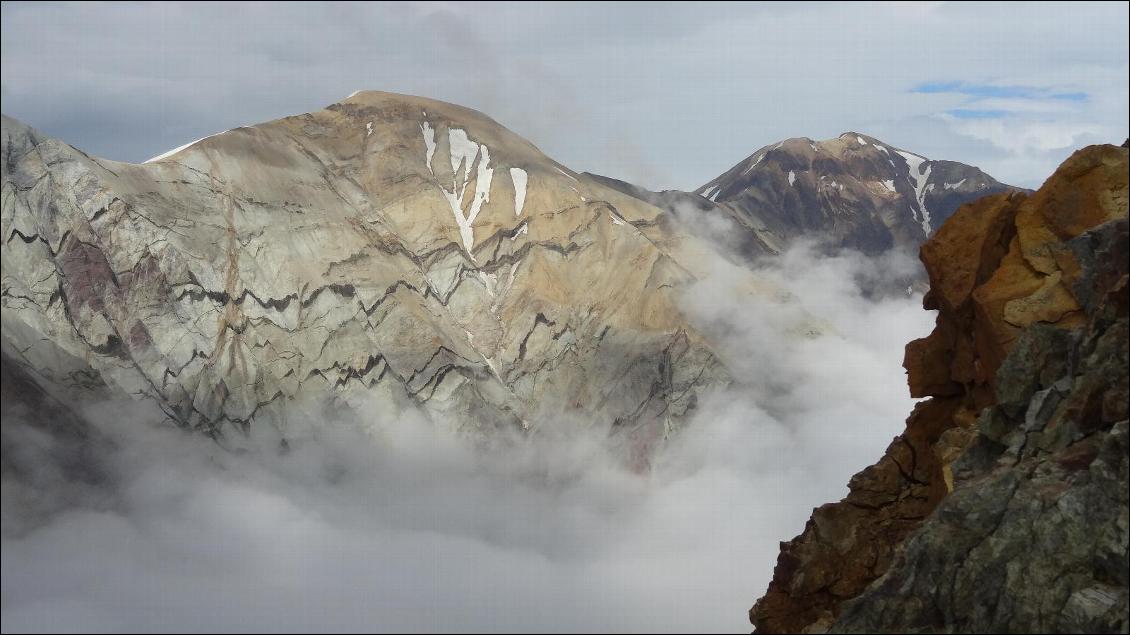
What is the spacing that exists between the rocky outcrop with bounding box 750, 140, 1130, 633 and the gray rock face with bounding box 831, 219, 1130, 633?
5 centimetres

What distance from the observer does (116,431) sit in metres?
157

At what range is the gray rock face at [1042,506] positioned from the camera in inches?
1414

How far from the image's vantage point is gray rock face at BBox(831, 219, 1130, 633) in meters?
35.9

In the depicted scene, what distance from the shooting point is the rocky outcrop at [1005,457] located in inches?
1437

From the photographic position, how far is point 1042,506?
3753cm

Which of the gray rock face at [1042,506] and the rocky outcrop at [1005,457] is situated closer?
the gray rock face at [1042,506]

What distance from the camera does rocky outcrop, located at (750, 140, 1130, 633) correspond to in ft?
120

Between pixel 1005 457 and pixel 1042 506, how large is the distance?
139 inches

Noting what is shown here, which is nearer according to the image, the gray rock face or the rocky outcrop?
the gray rock face

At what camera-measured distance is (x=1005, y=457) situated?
40.8 meters

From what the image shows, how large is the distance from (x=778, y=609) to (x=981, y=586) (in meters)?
13.0

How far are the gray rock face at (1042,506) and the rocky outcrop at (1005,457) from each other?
0.05m

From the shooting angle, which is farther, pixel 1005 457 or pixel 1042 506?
pixel 1005 457

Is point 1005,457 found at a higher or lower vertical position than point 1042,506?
higher
